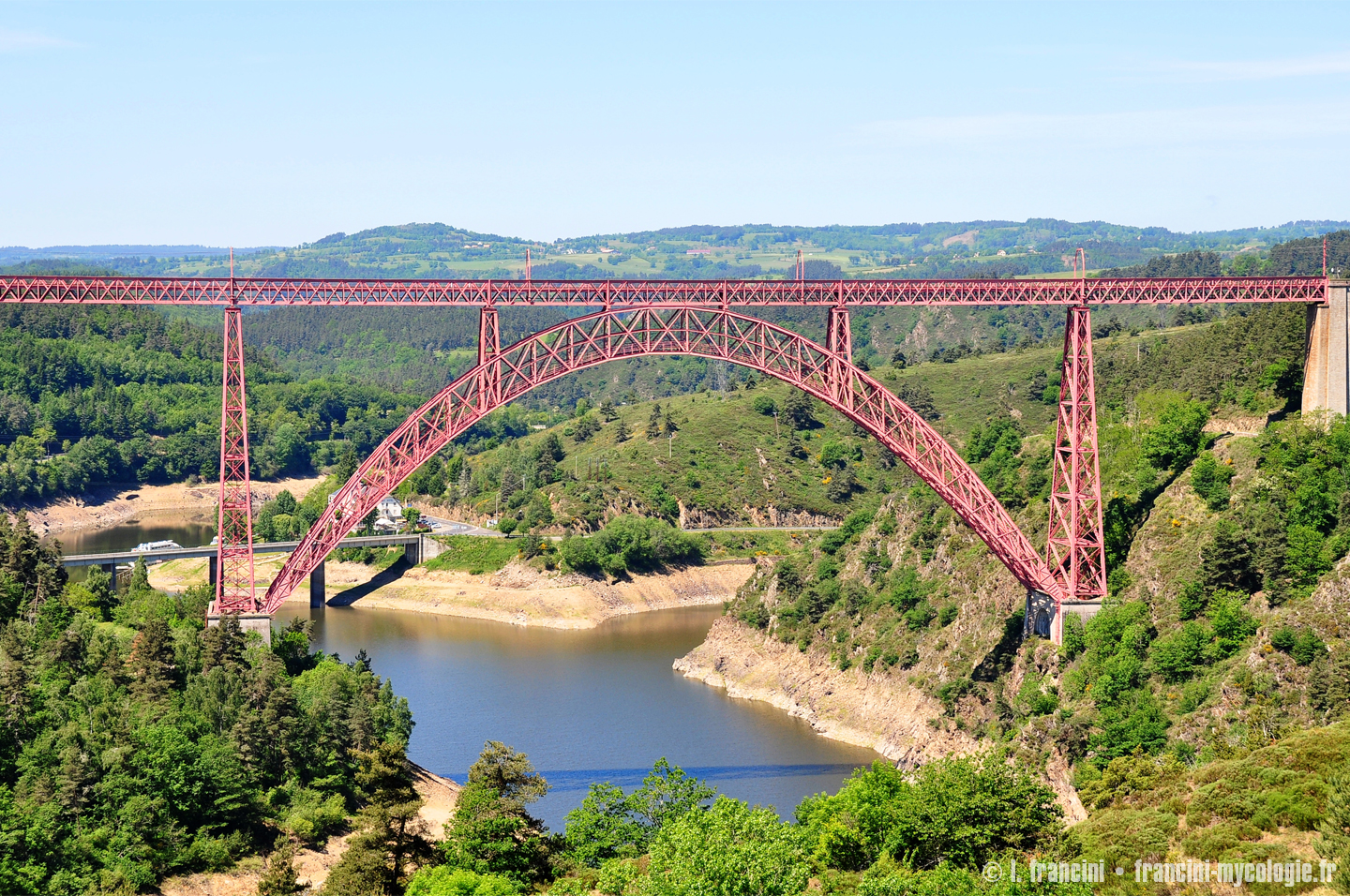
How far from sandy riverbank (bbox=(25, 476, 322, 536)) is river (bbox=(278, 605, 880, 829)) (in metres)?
41.5

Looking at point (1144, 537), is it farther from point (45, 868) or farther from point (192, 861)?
point (45, 868)

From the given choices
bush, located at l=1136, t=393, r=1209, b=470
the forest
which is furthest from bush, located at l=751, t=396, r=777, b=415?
the forest

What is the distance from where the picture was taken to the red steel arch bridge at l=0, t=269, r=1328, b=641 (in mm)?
58469

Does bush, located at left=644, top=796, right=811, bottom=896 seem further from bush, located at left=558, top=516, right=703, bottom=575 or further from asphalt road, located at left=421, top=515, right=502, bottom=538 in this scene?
asphalt road, located at left=421, top=515, right=502, bottom=538

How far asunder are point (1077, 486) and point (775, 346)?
12.7 m

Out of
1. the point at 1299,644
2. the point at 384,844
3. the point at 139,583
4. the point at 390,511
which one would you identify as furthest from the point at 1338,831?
the point at 390,511

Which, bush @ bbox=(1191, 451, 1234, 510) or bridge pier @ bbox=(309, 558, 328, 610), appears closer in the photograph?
bush @ bbox=(1191, 451, 1234, 510)

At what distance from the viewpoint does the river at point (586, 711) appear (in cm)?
6294

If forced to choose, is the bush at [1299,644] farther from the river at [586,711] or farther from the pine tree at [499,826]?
the pine tree at [499,826]

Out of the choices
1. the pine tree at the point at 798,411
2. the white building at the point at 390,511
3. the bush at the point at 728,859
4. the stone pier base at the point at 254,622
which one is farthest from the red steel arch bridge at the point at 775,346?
the pine tree at the point at 798,411

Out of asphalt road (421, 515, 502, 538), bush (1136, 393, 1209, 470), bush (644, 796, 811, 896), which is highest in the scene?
bush (1136, 393, 1209, 470)

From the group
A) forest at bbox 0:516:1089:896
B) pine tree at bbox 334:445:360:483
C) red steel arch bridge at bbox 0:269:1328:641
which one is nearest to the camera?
forest at bbox 0:516:1089:896

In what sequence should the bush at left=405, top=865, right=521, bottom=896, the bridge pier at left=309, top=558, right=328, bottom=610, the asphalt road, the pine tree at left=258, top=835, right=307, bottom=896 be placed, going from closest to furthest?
the bush at left=405, top=865, right=521, bottom=896, the pine tree at left=258, top=835, right=307, bottom=896, the bridge pier at left=309, top=558, right=328, bottom=610, the asphalt road

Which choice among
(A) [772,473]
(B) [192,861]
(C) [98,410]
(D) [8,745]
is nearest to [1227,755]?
(B) [192,861]
